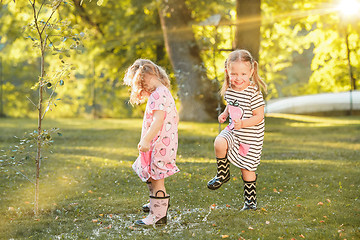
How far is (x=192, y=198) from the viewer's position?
20.1ft

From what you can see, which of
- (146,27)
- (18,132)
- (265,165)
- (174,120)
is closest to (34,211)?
(174,120)

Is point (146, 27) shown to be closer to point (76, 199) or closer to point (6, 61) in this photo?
point (6, 61)

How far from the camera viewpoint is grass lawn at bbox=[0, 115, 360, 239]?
184 inches

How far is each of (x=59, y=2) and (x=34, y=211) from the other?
229 cm

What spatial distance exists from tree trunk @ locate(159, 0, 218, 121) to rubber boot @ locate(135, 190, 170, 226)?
1164 cm

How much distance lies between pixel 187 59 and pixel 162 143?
41.4 feet

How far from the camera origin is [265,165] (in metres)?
8.48

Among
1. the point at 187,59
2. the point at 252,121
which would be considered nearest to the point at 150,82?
the point at 252,121

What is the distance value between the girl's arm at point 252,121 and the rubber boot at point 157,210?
3.20ft

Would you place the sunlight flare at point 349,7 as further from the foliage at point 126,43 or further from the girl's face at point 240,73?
the girl's face at point 240,73

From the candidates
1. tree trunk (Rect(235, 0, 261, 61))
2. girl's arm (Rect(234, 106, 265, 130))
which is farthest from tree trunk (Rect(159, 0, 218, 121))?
girl's arm (Rect(234, 106, 265, 130))

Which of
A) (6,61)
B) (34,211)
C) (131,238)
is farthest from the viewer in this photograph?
(6,61)

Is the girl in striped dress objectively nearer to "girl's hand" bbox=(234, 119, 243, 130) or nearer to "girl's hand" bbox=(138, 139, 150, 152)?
"girl's hand" bbox=(234, 119, 243, 130)

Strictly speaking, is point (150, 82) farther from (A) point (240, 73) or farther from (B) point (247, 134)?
(B) point (247, 134)
